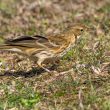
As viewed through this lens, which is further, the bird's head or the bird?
the bird's head

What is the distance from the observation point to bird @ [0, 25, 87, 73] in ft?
33.4

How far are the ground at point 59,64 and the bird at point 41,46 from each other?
321 millimetres

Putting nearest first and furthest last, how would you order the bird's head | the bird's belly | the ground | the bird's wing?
1. the ground
2. the bird's wing
3. the bird's belly
4. the bird's head

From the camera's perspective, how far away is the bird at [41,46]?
10.2m

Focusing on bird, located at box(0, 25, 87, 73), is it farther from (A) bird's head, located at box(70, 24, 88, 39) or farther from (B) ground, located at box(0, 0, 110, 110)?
(B) ground, located at box(0, 0, 110, 110)

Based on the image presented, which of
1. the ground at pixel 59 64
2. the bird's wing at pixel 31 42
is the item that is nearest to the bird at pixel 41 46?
the bird's wing at pixel 31 42

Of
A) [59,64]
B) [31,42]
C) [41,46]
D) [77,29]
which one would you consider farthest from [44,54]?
[77,29]

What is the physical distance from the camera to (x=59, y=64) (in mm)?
10883

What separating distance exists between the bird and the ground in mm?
321

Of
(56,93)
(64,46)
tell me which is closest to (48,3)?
(64,46)

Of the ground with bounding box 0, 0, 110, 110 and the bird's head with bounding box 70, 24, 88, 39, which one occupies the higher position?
the bird's head with bounding box 70, 24, 88, 39

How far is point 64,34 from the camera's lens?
10.7 metres

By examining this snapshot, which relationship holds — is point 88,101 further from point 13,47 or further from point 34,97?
point 13,47

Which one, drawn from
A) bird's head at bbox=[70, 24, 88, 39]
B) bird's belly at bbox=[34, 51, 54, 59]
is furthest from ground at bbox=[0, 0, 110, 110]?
bird's head at bbox=[70, 24, 88, 39]
